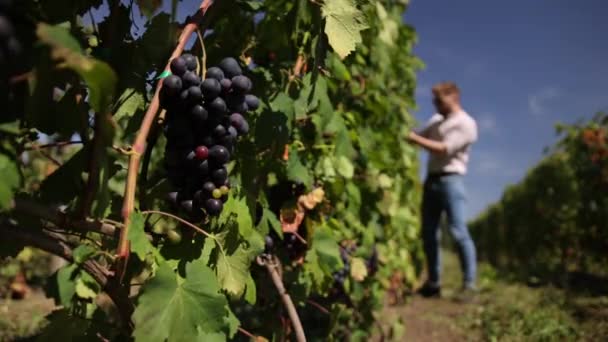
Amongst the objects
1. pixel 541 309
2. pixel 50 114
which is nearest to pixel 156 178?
pixel 50 114

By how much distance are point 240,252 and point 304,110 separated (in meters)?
0.82

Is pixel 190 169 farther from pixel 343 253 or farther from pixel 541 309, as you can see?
pixel 541 309

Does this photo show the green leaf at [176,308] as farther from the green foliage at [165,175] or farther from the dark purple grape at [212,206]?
the dark purple grape at [212,206]

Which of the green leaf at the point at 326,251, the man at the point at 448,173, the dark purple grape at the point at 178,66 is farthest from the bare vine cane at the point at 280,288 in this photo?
the man at the point at 448,173

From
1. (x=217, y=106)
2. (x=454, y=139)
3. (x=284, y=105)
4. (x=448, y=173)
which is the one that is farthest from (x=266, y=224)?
(x=448, y=173)

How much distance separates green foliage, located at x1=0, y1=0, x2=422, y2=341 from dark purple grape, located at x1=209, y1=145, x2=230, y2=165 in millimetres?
183

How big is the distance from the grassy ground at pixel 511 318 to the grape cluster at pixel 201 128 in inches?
129

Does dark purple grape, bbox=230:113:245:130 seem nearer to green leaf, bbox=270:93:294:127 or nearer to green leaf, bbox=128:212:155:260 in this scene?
green leaf, bbox=128:212:155:260

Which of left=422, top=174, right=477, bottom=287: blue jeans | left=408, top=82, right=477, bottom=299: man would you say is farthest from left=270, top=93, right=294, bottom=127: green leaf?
left=422, top=174, right=477, bottom=287: blue jeans

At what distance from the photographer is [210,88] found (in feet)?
4.40

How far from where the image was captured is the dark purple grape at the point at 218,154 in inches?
55.4

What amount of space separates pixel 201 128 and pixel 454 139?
4.12m

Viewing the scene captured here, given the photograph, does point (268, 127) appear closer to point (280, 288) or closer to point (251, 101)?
point (251, 101)

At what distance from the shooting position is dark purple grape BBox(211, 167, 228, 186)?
1429 millimetres
